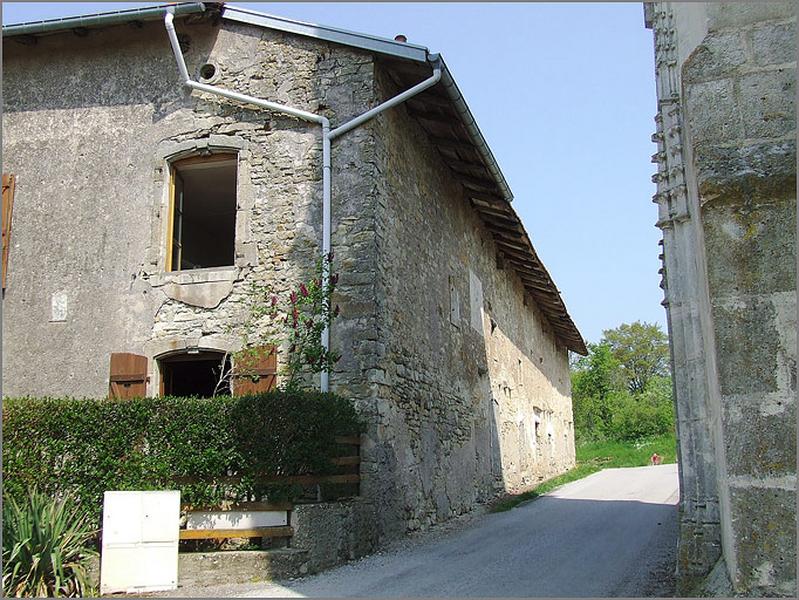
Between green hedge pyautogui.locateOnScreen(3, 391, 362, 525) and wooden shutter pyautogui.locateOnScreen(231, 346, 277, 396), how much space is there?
1.35 meters

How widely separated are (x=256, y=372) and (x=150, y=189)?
2.86m

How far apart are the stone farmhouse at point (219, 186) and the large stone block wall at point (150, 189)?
0.08 ft

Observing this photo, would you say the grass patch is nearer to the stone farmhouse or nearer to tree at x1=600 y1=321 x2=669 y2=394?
the stone farmhouse

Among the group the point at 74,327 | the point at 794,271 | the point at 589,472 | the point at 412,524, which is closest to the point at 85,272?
the point at 74,327

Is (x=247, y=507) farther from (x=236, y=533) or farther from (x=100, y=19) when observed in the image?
(x=100, y=19)

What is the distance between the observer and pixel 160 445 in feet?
22.6

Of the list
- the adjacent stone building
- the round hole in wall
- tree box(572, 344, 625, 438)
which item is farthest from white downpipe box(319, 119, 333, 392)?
tree box(572, 344, 625, 438)

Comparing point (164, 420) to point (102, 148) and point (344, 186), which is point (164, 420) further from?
point (102, 148)

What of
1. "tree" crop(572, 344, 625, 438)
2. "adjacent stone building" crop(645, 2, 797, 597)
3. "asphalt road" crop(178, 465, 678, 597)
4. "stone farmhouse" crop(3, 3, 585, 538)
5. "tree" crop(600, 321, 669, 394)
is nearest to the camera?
"adjacent stone building" crop(645, 2, 797, 597)

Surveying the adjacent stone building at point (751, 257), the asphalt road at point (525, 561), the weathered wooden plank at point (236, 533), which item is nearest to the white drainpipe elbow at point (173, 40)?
the weathered wooden plank at point (236, 533)

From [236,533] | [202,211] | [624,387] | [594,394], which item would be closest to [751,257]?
[236,533]

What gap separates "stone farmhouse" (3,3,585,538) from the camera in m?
8.69

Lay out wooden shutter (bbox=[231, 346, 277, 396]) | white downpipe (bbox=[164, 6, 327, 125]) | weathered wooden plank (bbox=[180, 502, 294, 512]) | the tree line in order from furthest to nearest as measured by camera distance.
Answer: the tree line, white downpipe (bbox=[164, 6, 327, 125]), wooden shutter (bbox=[231, 346, 277, 396]), weathered wooden plank (bbox=[180, 502, 294, 512])

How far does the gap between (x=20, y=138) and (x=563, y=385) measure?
2049 centimetres
